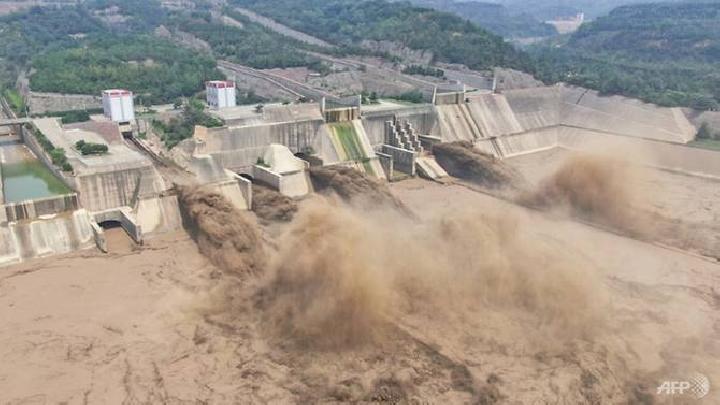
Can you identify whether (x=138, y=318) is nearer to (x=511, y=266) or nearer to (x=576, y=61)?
(x=511, y=266)

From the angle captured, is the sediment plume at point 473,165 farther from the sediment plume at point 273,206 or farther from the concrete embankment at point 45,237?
the concrete embankment at point 45,237

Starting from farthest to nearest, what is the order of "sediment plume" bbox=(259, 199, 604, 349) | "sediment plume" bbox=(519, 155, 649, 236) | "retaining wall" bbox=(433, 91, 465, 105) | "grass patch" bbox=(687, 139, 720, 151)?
"retaining wall" bbox=(433, 91, 465, 105) → "grass patch" bbox=(687, 139, 720, 151) → "sediment plume" bbox=(519, 155, 649, 236) → "sediment plume" bbox=(259, 199, 604, 349)

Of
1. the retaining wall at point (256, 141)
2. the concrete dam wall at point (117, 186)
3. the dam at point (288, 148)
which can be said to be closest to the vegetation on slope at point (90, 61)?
the dam at point (288, 148)

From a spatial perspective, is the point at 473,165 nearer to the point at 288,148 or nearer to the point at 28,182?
the point at 288,148

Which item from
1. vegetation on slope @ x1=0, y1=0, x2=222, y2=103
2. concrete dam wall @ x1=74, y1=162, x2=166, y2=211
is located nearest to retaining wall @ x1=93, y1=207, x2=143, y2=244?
concrete dam wall @ x1=74, y1=162, x2=166, y2=211

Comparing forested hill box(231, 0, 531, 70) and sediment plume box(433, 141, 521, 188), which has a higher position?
forested hill box(231, 0, 531, 70)

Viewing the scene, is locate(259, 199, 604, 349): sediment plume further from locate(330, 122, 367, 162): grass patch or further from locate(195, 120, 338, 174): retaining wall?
locate(330, 122, 367, 162): grass patch

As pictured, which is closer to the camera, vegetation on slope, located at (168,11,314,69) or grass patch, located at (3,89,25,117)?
grass patch, located at (3,89,25,117)
